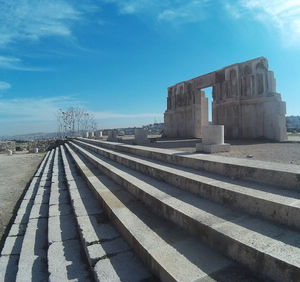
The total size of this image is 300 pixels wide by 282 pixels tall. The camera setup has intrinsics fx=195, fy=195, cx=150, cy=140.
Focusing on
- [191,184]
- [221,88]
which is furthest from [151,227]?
[221,88]

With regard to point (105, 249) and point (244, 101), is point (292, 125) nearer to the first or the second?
point (244, 101)

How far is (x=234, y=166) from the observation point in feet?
10.2

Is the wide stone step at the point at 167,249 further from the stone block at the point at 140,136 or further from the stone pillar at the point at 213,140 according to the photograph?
the stone block at the point at 140,136

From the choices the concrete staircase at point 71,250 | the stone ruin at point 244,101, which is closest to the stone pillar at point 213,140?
the concrete staircase at point 71,250

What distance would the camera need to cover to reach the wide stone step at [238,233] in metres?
1.45

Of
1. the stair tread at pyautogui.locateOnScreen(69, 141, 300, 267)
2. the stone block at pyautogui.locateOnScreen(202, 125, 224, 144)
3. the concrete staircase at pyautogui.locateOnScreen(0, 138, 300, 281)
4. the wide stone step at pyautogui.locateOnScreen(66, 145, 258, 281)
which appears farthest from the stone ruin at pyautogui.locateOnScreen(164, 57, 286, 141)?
the wide stone step at pyautogui.locateOnScreen(66, 145, 258, 281)

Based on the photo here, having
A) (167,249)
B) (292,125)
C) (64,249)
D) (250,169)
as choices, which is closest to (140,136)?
(250,169)

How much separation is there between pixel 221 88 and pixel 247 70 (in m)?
1.57

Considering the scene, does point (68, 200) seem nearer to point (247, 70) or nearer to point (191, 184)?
point (191, 184)

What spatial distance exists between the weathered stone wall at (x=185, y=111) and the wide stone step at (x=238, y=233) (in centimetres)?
1089

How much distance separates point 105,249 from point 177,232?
0.87 m

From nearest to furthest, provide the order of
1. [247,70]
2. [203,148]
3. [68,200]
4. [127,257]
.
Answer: [127,257], [68,200], [203,148], [247,70]

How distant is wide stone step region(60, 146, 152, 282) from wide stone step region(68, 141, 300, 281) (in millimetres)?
663

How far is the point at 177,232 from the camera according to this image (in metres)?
2.27
